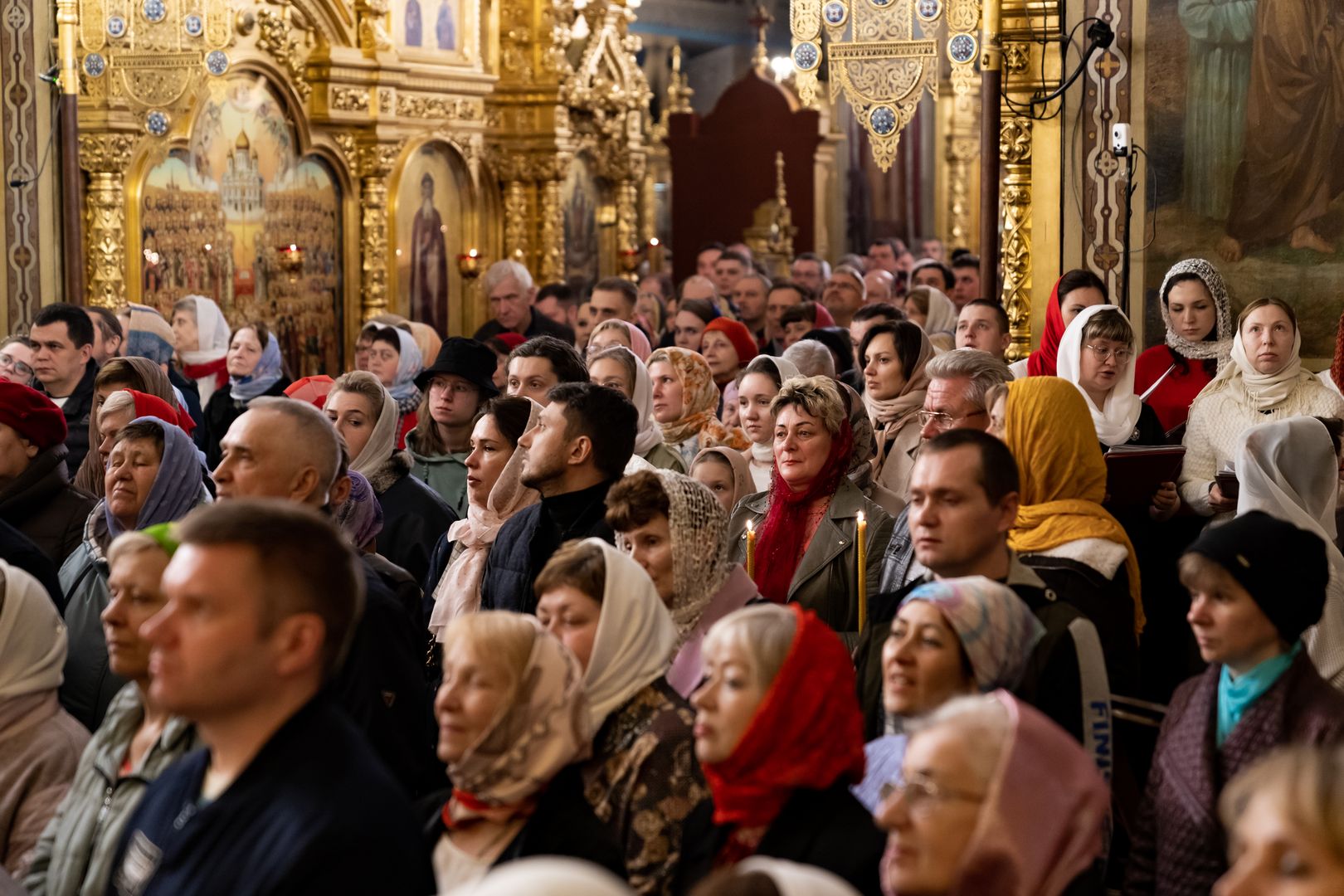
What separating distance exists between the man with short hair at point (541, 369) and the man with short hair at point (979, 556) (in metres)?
2.58

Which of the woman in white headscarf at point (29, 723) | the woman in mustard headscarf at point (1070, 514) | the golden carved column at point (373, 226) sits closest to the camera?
the woman in white headscarf at point (29, 723)

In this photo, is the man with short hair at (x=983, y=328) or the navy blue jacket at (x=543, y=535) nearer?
the navy blue jacket at (x=543, y=535)

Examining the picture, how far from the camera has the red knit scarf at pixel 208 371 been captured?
10.9 meters

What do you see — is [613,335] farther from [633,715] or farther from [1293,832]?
[1293,832]

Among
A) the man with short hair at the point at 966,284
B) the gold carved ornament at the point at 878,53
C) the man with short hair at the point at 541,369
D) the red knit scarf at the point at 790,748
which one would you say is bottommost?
the red knit scarf at the point at 790,748

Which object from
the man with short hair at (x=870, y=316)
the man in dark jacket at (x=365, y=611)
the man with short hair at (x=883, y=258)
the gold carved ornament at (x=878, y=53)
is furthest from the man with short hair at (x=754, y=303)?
the man in dark jacket at (x=365, y=611)

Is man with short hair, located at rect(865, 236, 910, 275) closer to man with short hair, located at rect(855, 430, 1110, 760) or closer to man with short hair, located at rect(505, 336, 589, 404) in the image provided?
man with short hair, located at rect(505, 336, 589, 404)

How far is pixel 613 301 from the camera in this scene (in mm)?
11234

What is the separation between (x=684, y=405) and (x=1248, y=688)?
409 cm

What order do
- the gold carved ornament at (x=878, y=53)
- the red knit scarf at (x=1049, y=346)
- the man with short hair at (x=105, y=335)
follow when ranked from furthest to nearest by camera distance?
the gold carved ornament at (x=878, y=53), the man with short hair at (x=105, y=335), the red knit scarf at (x=1049, y=346)

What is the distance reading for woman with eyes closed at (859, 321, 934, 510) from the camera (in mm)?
6996

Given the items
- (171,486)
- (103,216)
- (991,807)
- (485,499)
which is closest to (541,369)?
(485,499)

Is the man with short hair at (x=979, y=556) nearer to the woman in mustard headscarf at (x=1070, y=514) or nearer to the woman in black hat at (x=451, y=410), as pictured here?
the woman in mustard headscarf at (x=1070, y=514)

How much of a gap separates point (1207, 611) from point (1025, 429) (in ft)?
4.60
